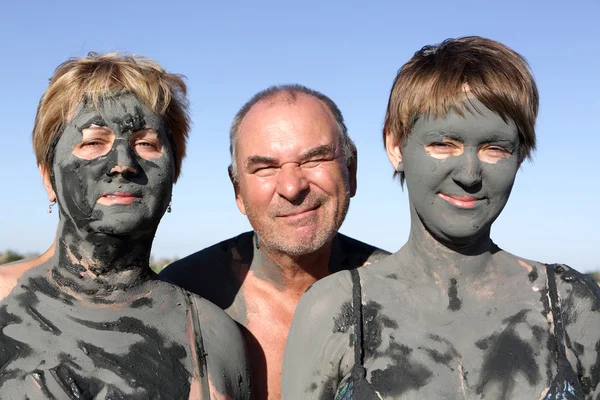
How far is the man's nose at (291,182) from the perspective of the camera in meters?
4.00

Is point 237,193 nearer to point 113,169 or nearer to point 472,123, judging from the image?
point 113,169

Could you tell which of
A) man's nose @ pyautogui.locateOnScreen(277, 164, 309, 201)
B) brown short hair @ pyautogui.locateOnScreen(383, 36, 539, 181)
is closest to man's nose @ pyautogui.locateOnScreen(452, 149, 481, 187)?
brown short hair @ pyautogui.locateOnScreen(383, 36, 539, 181)

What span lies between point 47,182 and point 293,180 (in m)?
1.20

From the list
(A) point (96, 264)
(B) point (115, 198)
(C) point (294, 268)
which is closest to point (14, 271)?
(A) point (96, 264)

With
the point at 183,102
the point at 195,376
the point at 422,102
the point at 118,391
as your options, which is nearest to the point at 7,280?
the point at 118,391

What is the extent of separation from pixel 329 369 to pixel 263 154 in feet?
4.75

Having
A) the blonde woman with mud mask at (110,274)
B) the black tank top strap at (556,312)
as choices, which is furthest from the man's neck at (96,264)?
the black tank top strap at (556,312)

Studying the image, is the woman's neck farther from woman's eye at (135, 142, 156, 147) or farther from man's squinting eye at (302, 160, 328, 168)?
woman's eye at (135, 142, 156, 147)

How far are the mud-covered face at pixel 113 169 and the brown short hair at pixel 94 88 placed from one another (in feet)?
0.15

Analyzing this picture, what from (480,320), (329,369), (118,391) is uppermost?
(480,320)

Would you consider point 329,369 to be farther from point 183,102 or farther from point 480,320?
point 183,102

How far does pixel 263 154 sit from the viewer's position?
4133 mm

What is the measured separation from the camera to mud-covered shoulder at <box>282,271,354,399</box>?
120 inches

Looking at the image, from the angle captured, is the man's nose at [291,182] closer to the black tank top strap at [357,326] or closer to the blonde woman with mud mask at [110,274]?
the blonde woman with mud mask at [110,274]
